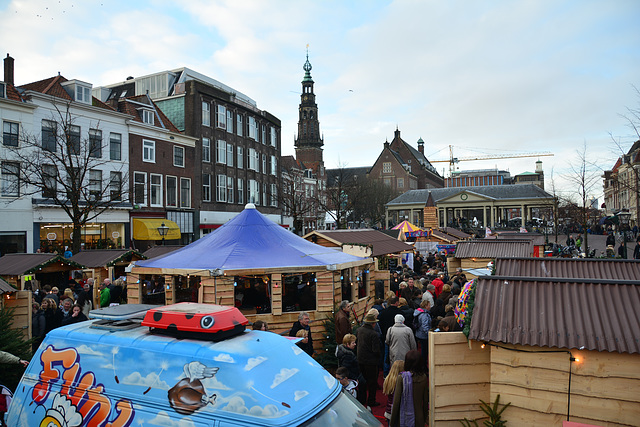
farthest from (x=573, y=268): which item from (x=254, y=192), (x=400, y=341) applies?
(x=254, y=192)

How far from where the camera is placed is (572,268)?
7.67 m

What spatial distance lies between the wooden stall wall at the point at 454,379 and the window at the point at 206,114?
1375 inches

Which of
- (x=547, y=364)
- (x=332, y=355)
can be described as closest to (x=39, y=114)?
(x=332, y=355)

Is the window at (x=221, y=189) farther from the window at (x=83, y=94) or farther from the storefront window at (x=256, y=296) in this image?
the storefront window at (x=256, y=296)

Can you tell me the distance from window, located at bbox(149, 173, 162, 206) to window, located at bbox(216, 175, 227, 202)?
22.1 ft

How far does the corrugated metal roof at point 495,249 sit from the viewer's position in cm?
1628

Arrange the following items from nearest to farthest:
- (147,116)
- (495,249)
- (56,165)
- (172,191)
→ (495,249) < (56,165) < (147,116) < (172,191)

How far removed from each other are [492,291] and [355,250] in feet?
27.2

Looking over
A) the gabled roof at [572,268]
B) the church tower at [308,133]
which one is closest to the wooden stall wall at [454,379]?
the gabled roof at [572,268]

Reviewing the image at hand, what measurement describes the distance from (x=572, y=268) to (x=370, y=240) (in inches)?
509

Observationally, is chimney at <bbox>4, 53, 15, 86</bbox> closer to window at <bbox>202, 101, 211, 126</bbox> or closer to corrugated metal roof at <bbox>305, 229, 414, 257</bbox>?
window at <bbox>202, 101, 211, 126</bbox>

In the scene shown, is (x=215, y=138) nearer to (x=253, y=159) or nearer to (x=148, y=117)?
(x=253, y=159)

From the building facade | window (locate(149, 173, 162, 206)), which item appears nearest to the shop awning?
window (locate(149, 173, 162, 206))

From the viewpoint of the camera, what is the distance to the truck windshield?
3.99 meters
